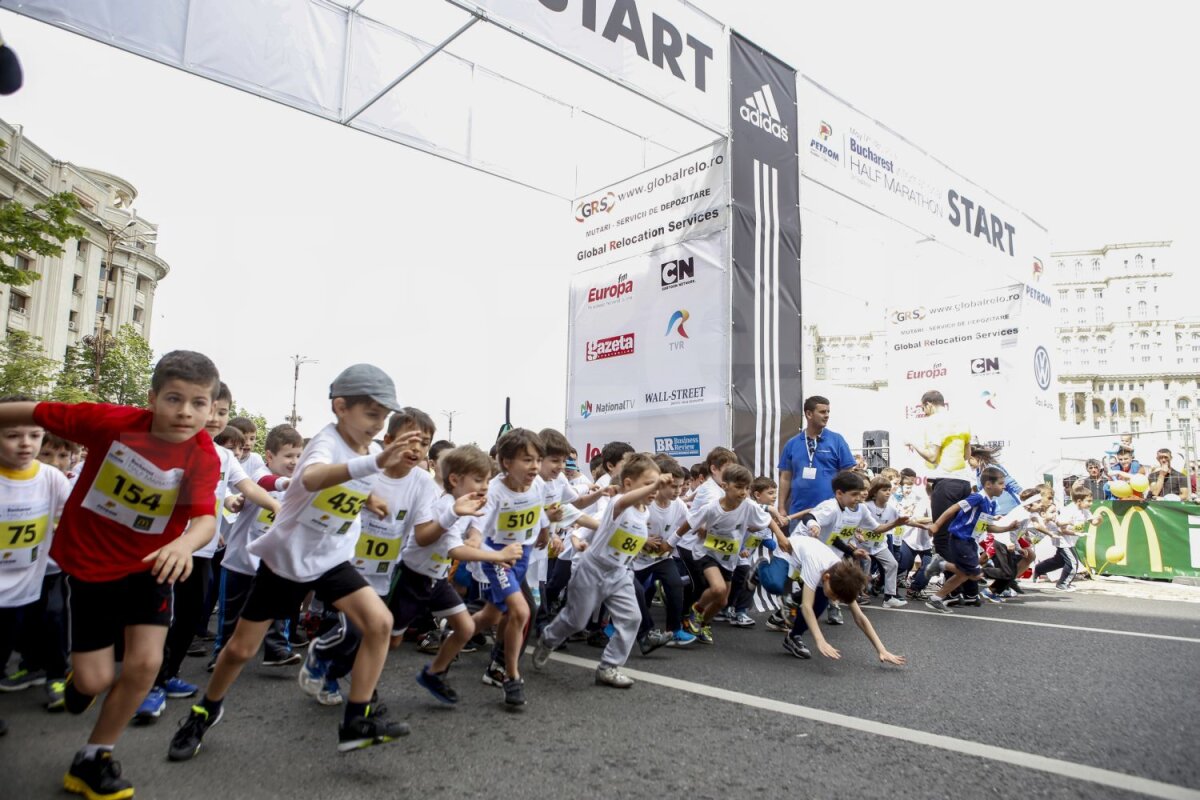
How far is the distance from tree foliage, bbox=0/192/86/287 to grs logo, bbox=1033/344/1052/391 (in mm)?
15185

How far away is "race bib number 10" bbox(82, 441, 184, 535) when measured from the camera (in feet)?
9.63

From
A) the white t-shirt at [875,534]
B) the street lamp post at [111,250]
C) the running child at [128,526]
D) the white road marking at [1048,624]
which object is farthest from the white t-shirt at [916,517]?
the street lamp post at [111,250]

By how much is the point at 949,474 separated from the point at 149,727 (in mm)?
8241

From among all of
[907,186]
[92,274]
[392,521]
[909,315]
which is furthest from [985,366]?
[92,274]

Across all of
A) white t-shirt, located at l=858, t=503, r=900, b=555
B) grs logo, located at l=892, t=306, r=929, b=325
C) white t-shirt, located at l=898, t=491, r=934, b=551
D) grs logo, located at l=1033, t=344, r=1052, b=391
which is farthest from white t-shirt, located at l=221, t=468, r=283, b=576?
grs logo, located at l=1033, t=344, r=1052, b=391

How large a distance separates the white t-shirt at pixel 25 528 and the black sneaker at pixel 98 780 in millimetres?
1359

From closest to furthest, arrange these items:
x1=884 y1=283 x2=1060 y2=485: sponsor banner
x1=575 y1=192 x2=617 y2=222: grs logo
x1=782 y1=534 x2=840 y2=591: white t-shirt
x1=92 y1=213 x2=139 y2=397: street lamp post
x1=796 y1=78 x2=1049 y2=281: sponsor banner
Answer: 1. x1=782 y1=534 x2=840 y2=591: white t-shirt
2. x1=796 y1=78 x2=1049 y2=281: sponsor banner
3. x1=575 y1=192 x2=617 y2=222: grs logo
4. x1=884 y1=283 x2=1060 y2=485: sponsor banner
5. x1=92 y1=213 x2=139 y2=397: street lamp post

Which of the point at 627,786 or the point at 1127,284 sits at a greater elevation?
the point at 1127,284

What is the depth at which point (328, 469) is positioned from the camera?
3053mm

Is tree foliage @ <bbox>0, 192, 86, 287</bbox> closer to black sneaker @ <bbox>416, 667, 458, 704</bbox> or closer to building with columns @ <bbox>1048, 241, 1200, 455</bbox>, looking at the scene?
black sneaker @ <bbox>416, 667, 458, 704</bbox>

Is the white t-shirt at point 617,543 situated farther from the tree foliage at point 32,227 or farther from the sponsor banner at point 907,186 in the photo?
the tree foliage at point 32,227

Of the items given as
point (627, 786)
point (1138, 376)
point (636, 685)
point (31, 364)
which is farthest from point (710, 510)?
point (1138, 376)

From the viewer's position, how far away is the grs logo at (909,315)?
14297 millimetres

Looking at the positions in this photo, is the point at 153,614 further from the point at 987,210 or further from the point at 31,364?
the point at 31,364
